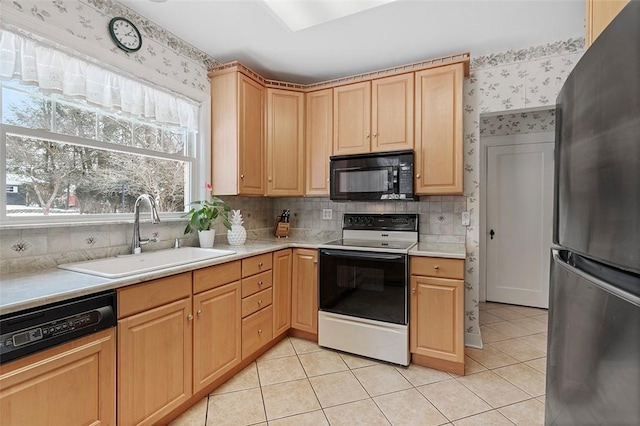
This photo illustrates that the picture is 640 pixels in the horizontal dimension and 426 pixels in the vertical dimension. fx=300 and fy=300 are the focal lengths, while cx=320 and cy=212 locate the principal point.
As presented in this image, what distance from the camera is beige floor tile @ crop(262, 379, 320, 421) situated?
1764 millimetres

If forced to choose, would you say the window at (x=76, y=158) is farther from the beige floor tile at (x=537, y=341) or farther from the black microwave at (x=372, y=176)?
the beige floor tile at (x=537, y=341)

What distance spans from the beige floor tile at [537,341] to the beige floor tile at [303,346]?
183cm

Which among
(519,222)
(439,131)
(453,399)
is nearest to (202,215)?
(439,131)

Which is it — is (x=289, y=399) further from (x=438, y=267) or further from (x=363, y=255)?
(x=438, y=267)

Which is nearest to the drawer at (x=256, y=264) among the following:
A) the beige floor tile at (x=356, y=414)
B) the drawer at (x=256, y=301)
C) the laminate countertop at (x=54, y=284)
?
the drawer at (x=256, y=301)

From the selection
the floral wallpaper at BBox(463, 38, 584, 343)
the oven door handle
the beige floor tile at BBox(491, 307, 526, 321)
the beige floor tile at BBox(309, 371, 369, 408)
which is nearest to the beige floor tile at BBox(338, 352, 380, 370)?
the beige floor tile at BBox(309, 371, 369, 408)

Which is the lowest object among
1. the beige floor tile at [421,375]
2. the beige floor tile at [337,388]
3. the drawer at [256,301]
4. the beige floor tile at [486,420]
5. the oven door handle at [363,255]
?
the beige floor tile at [337,388]

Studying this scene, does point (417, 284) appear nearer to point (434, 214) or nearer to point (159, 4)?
point (434, 214)

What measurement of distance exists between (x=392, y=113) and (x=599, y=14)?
5.87ft

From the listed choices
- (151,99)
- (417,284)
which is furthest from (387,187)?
(151,99)

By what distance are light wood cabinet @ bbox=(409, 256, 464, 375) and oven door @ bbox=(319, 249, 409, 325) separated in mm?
89

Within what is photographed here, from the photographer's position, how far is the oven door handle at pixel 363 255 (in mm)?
2213

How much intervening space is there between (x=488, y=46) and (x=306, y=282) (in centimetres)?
246

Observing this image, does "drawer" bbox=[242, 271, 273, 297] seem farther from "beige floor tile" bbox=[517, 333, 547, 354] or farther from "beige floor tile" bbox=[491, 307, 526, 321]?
"beige floor tile" bbox=[491, 307, 526, 321]
